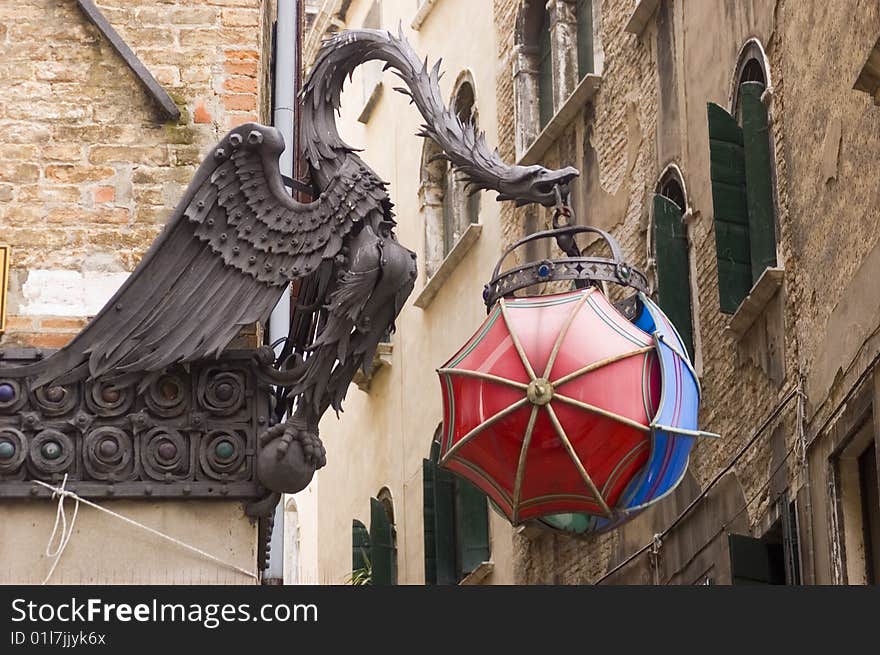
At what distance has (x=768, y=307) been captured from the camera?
12445 millimetres

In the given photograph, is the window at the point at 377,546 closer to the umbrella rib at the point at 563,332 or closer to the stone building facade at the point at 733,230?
the stone building facade at the point at 733,230

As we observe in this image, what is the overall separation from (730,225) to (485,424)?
19.7ft

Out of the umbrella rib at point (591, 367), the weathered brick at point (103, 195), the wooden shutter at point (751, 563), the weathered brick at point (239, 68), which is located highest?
the weathered brick at point (239, 68)

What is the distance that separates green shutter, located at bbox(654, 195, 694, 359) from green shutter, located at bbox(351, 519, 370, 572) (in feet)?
28.0

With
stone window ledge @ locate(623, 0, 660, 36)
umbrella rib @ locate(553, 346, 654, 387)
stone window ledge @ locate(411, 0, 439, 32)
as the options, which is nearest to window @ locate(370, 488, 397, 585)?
stone window ledge @ locate(411, 0, 439, 32)

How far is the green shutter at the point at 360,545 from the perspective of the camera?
22.0 metres

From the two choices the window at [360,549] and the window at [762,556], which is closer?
the window at [762,556]

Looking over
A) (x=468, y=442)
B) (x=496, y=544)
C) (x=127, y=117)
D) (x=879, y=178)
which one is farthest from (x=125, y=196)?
(x=496, y=544)

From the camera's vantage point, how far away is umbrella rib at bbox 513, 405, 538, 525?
6992 millimetres

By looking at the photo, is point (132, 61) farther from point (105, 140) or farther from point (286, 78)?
point (286, 78)

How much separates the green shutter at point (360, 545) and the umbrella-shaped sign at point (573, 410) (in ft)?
48.8

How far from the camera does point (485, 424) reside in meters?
7.09

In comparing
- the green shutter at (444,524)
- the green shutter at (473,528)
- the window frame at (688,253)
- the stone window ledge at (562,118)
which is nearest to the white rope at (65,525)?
the window frame at (688,253)

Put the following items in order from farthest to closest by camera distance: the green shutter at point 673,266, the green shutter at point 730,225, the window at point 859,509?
the green shutter at point 673,266, the green shutter at point 730,225, the window at point 859,509
